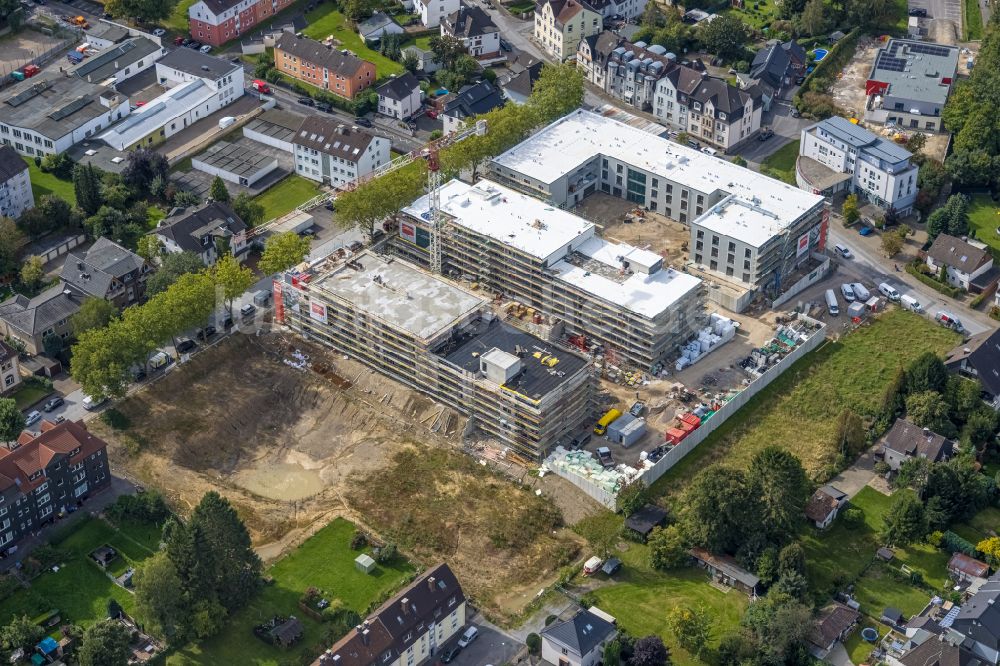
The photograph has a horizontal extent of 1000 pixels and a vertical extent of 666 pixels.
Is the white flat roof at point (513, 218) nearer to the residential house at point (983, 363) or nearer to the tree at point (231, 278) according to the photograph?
the tree at point (231, 278)

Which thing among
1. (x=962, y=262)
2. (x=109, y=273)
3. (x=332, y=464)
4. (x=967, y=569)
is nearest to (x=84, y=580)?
(x=332, y=464)

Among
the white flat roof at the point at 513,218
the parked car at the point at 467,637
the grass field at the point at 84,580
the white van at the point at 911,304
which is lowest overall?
the parked car at the point at 467,637

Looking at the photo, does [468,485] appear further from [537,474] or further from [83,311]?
[83,311]

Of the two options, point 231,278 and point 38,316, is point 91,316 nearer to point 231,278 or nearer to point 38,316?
point 38,316

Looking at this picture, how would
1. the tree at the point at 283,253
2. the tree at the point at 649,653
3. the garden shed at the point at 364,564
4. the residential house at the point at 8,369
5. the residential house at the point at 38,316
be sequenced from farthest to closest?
the tree at the point at 283,253 < the residential house at the point at 38,316 < the residential house at the point at 8,369 < the garden shed at the point at 364,564 < the tree at the point at 649,653

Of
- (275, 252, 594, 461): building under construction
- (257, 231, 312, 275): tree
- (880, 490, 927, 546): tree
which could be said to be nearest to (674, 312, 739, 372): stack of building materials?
(275, 252, 594, 461): building under construction

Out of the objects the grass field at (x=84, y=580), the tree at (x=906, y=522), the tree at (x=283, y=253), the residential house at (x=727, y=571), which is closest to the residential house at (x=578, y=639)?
the residential house at (x=727, y=571)

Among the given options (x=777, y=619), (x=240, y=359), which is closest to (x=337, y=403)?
(x=240, y=359)
